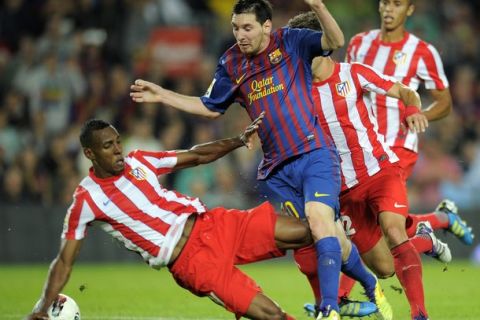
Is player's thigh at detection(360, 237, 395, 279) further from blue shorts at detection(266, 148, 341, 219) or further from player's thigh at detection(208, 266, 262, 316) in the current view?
player's thigh at detection(208, 266, 262, 316)

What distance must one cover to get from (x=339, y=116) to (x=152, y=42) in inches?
329

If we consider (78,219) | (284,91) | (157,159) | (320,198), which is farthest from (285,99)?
(78,219)

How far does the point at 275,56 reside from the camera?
7555mm

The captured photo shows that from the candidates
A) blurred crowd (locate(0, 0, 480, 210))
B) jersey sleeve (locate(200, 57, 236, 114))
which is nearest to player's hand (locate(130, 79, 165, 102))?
jersey sleeve (locate(200, 57, 236, 114))

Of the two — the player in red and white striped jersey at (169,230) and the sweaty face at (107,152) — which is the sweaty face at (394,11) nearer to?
the player in red and white striped jersey at (169,230)

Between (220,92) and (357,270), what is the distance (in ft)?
5.41

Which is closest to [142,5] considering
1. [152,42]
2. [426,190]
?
[152,42]

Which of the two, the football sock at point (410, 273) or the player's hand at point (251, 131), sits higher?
the player's hand at point (251, 131)

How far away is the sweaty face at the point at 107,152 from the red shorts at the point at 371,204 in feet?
6.64

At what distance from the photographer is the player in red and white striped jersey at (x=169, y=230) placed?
6.81 meters

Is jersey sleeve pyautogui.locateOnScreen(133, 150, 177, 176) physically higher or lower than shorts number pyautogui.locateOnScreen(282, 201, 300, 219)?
higher

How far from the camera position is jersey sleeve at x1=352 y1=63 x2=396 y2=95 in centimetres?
795

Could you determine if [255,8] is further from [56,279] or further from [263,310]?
[56,279]

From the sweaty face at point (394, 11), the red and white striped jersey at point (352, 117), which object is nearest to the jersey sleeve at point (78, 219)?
the red and white striped jersey at point (352, 117)
